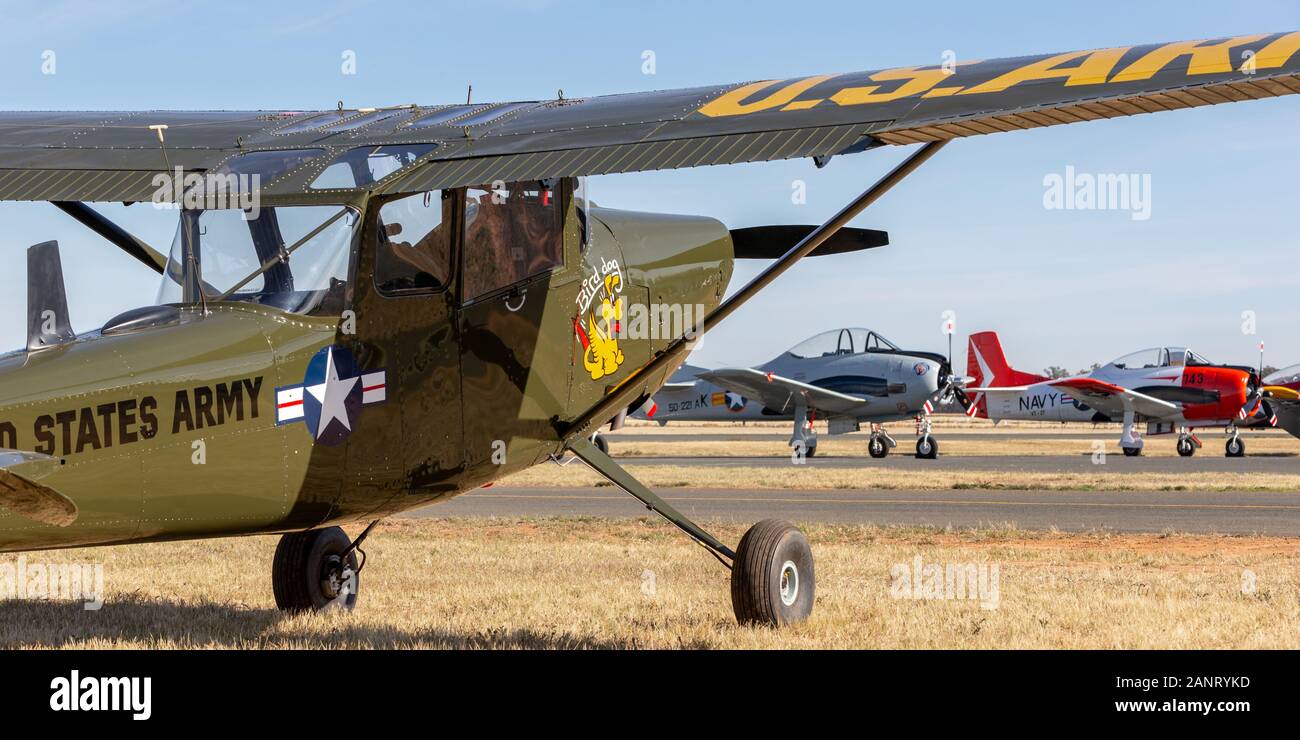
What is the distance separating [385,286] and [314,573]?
3859mm

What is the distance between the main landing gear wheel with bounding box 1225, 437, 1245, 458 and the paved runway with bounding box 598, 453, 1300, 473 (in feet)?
0.89

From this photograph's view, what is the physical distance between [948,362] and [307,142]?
108 ft

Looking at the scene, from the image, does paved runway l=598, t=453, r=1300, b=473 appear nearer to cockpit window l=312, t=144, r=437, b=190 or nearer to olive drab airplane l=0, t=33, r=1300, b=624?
olive drab airplane l=0, t=33, r=1300, b=624

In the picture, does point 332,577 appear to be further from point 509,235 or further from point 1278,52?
point 1278,52

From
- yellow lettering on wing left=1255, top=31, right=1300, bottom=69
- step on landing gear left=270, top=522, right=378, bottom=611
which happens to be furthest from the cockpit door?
yellow lettering on wing left=1255, top=31, right=1300, bottom=69

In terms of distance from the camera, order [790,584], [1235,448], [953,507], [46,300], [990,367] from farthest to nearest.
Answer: [990,367]
[1235,448]
[953,507]
[790,584]
[46,300]

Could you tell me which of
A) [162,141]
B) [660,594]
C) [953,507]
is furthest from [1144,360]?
[162,141]

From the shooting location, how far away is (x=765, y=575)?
8328mm

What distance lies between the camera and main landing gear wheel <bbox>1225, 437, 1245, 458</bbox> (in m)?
37.7

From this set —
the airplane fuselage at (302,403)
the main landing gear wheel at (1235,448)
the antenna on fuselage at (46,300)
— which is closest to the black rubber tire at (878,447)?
the main landing gear wheel at (1235,448)

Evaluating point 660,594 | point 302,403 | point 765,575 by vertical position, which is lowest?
point 660,594

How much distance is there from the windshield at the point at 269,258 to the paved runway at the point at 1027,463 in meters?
25.8
